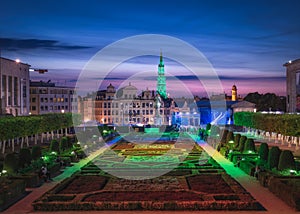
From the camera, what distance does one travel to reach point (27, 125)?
41.0 meters

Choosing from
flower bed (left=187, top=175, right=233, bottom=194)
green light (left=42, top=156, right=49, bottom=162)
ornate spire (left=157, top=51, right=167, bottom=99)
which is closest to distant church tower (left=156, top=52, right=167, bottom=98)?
ornate spire (left=157, top=51, right=167, bottom=99)

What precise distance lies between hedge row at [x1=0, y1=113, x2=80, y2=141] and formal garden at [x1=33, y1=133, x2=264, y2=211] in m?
9.48

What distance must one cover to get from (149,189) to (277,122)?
23.0 metres

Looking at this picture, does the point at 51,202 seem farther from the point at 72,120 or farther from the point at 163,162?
the point at 72,120

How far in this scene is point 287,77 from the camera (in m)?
78.4

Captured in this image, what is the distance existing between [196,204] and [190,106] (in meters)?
93.0

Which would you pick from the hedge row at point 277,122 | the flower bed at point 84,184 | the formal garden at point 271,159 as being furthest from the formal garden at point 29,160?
the hedge row at point 277,122

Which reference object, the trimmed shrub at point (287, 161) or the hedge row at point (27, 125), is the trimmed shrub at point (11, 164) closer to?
the hedge row at point (27, 125)

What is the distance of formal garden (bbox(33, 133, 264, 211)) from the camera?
661 inches

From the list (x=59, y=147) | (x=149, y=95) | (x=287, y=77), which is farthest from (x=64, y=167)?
(x=149, y=95)

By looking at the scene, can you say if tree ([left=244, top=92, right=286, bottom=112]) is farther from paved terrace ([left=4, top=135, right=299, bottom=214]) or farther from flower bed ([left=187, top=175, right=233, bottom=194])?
flower bed ([left=187, top=175, right=233, bottom=194])

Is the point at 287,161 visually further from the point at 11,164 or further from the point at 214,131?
the point at 214,131

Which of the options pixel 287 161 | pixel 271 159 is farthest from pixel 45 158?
pixel 287 161

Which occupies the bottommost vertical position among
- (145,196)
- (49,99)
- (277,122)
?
(145,196)
